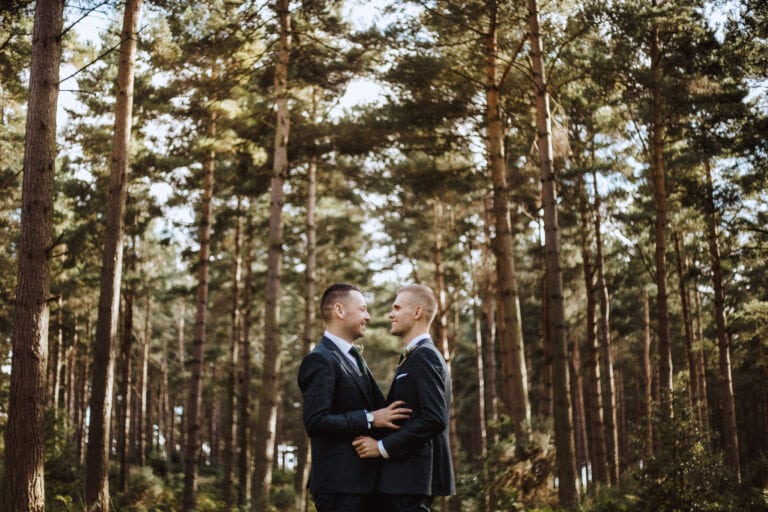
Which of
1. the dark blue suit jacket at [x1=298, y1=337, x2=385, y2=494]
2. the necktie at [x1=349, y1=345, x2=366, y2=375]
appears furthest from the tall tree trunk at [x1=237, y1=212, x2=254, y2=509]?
the dark blue suit jacket at [x1=298, y1=337, x2=385, y2=494]

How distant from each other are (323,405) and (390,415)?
42cm

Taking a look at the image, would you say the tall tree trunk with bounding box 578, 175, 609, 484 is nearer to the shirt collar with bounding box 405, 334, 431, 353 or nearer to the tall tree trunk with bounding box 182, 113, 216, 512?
the tall tree trunk with bounding box 182, 113, 216, 512

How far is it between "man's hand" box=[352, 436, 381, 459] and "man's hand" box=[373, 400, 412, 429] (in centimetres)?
10

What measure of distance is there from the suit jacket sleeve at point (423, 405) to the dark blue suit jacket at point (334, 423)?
0.72 feet

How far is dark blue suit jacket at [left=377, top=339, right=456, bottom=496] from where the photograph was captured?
14.5ft

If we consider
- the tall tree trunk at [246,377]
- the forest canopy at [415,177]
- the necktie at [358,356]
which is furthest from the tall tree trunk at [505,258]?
the tall tree trunk at [246,377]

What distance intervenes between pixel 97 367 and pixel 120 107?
3937 mm

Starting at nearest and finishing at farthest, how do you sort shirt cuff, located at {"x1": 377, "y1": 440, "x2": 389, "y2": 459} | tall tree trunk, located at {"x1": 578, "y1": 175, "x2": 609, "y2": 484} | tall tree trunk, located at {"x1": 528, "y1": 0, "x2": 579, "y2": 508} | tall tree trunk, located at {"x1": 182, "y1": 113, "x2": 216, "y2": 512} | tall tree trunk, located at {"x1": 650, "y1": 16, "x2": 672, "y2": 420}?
shirt cuff, located at {"x1": 377, "y1": 440, "x2": 389, "y2": 459}, tall tree trunk, located at {"x1": 528, "y1": 0, "x2": 579, "y2": 508}, tall tree trunk, located at {"x1": 650, "y1": 16, "x2": 672, "y2": 420}, tall tree trunk, located at {"x1": 182, "y1": 113, "x2": 216, "y2": 512}, tall tree trunk, located at {"x1": 578, "y1": 175, "x2": 609, "y2": 484}

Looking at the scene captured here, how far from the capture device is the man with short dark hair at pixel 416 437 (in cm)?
443

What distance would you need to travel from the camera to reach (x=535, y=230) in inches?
989

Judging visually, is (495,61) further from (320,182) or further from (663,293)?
(320,182)

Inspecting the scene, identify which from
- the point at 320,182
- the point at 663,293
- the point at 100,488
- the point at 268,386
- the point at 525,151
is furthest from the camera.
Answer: the point at 320,182

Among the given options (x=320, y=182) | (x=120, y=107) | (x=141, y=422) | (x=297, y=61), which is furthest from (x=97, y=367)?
(x=141, y=422)

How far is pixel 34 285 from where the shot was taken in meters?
8.41
